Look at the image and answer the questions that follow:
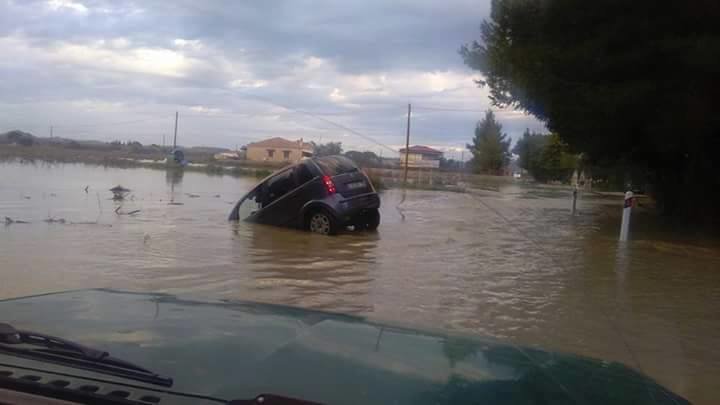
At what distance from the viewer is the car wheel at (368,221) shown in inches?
593

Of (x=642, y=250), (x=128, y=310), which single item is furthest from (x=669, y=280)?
(x=128, y=310)

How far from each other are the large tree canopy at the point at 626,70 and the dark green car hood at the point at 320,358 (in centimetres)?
1268

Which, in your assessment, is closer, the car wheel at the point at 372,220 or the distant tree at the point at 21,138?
the car wheel at the point at 372,220

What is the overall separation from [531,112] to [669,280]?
441 inches

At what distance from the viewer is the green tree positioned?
1730 inches

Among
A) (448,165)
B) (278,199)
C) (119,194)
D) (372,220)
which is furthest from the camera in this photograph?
(448,165)

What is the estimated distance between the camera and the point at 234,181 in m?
37.8

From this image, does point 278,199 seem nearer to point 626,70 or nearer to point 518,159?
point 626,70

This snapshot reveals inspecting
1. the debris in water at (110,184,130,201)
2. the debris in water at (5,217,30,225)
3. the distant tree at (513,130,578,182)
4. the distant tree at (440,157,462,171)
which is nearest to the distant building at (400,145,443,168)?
the distant tree at (440,157,462,171)

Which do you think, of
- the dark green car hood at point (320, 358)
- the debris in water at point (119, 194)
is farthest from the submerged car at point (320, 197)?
the dark green car hood at point (320, 358)

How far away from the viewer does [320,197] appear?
47.5ft

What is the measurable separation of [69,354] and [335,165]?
12.8 meters

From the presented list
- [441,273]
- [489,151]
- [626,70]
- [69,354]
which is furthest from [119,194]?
[489,151]

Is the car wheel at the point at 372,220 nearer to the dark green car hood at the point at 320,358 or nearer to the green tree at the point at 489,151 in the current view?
the dark green car hood at the point at 320,358
